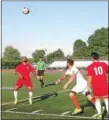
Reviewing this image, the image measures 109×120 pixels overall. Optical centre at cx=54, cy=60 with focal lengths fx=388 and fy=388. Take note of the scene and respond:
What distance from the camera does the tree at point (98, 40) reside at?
392 feet

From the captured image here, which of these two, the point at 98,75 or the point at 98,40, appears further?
the point at 98,40

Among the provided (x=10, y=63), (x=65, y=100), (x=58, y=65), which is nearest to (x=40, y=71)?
(x=65, y=100)

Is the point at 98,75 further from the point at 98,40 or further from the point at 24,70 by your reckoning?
the point at 98,40

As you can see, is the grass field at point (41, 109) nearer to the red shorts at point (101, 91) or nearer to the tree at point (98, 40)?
the red shorts at point (101, 91)

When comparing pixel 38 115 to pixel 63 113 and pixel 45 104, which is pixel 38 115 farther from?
pixel 45 104

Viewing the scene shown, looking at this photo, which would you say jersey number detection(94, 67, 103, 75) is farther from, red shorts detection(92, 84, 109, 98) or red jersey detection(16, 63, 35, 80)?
red jersey detection(16, 63, 35, 80)

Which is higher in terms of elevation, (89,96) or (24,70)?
(24,70)

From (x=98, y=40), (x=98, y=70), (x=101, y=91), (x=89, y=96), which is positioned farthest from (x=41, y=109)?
(x=98, y=40)

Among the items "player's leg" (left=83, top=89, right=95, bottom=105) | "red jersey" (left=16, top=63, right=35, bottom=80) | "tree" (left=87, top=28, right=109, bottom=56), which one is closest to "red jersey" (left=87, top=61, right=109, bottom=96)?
"player's leg" (left=83, top=89, right=95, bottom=105)

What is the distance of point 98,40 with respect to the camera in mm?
122938

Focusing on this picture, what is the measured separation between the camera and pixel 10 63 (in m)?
87.0

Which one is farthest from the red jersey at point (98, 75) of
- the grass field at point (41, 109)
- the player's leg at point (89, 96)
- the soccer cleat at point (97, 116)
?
the player's leg at point (89, 96)

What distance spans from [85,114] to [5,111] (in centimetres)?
283

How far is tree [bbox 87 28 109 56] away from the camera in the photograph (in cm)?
11962
